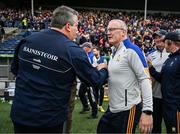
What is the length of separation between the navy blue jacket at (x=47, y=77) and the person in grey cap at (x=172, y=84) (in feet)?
6.01

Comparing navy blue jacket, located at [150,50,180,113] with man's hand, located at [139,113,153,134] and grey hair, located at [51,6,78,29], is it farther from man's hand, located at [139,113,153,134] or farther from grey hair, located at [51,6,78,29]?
grey hair, located at [51,6,78,29]

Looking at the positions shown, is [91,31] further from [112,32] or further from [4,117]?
[112,32]

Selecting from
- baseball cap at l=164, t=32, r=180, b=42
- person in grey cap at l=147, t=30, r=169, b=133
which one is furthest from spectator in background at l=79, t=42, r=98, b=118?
baseball cap at l=164, t=32, r=180, b=42

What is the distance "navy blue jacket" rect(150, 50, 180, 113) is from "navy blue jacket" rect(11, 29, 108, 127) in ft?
6.00

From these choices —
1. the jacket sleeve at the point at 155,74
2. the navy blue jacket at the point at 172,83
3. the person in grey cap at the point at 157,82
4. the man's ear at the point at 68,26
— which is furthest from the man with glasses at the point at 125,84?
the person in grey cap at the point at 157,82

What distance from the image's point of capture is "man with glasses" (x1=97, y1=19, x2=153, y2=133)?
4336 mm

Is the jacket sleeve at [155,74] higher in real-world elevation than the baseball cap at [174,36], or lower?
lower

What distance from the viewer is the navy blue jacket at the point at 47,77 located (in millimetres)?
3490

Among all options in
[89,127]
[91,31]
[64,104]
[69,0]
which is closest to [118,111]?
[64,104]

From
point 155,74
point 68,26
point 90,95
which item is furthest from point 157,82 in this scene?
point 90,95

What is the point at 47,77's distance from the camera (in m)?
3.50

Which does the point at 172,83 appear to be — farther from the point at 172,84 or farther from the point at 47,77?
the point at 47,77

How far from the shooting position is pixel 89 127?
27.6 feet

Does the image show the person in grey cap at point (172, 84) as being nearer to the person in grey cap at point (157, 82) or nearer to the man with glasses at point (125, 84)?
the person in grey cap at point (157, 82)
